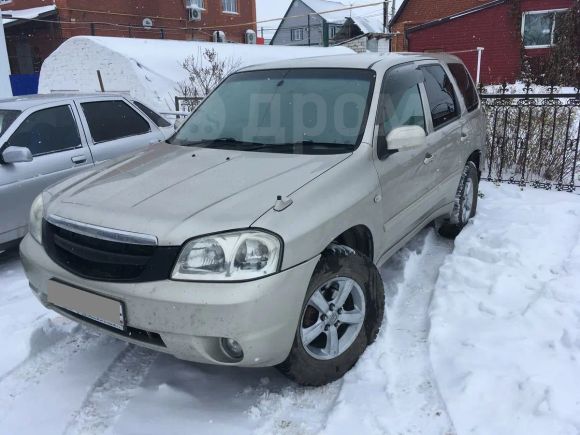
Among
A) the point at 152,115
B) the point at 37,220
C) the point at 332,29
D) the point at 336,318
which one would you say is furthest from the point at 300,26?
the point at 336,318

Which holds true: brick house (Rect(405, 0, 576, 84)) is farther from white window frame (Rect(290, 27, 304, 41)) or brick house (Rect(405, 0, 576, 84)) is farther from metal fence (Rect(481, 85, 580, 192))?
white window frame (Rect(290, 27, 304, 41))

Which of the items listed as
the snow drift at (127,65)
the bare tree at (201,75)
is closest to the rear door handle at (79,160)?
the bare tree at (201,75)

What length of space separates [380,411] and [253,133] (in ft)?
6.39

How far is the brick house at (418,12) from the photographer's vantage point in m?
26.2

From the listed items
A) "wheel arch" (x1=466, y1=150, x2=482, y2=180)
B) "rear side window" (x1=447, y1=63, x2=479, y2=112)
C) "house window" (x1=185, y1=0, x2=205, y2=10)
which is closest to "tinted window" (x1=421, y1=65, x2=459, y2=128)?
"rear side window" (x1=447, y1=63, x2=479, y2=112)

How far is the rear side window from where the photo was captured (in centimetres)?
488

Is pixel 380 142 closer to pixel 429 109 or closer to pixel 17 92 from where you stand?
pixel 429 109

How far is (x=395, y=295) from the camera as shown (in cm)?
379

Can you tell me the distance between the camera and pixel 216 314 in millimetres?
2270

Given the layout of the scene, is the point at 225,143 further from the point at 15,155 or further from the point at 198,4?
the point at 198,4

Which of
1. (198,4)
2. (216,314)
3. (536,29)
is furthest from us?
(198,4)

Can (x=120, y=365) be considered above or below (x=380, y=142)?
below

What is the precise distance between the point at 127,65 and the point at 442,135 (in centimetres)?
1181

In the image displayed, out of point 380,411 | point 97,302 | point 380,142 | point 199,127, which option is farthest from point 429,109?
point 97,302
